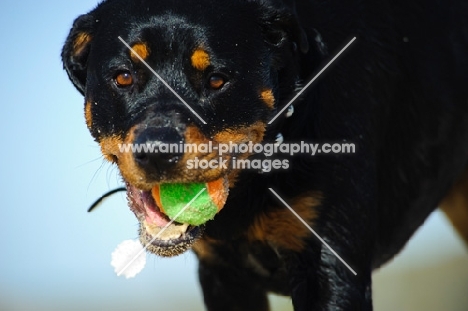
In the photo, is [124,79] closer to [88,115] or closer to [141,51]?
[141,51]

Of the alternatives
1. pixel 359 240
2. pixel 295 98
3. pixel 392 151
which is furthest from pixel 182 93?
pixel 392 151

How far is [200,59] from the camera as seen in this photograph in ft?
13.5

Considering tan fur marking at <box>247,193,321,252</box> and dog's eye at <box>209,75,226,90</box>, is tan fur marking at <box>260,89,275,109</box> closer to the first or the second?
dog's eye at <box>209,75,226,90</box>

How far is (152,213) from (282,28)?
863mm

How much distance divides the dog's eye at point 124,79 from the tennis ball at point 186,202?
389mm

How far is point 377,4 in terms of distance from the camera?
16.2ft

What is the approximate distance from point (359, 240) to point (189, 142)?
2.86 ft

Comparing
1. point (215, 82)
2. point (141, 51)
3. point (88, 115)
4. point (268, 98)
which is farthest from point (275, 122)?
point (88, 115)

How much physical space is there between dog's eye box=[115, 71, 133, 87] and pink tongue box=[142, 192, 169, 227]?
396 millimetres

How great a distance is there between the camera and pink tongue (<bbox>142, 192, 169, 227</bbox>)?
4.10 metres

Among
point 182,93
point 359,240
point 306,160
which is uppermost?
point 182,93

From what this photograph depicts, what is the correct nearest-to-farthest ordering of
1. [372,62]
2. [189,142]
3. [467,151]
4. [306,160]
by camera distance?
[189,142]
[306,160]
[372,62]
[467,151]

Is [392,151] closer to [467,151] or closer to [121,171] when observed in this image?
[467,151]

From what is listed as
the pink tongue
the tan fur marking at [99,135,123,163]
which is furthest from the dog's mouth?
the tan fur marking at [99,135,123,163]
